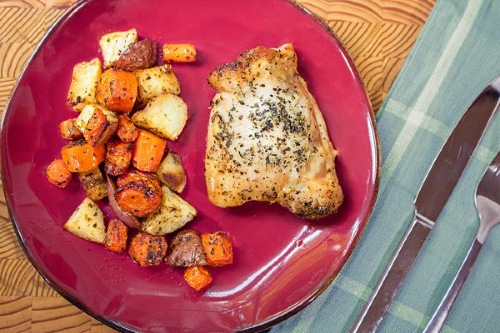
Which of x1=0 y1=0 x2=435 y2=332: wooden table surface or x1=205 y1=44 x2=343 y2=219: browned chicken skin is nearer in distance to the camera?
x1=205 y1=44 x2=343 y2=219: browned chicken skin

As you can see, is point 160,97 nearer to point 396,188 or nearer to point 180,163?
point 180,163

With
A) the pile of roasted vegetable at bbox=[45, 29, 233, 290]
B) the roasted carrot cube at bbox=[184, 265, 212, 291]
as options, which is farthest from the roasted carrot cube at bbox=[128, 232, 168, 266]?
the roasted carrot cube at bbox=[184, 265, 212, 291]

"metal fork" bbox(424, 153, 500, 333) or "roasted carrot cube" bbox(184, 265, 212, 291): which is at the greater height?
"metal fork" bbox(424, 153, 500, 333)

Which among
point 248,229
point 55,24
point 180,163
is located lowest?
point 248,229

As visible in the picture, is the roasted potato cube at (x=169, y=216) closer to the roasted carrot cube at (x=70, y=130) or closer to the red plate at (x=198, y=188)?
the red plate at (x=198, y=188)

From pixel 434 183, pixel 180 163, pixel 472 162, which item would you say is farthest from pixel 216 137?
pixel 472 162

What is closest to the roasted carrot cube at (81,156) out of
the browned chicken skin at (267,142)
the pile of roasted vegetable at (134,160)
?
the pile of roasted vegetable at (134,160)

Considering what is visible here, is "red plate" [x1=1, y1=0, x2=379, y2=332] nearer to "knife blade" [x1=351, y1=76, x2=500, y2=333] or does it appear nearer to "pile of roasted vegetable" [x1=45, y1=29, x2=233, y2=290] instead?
"pile of roasted vegetable" [x1=45, y1=29, x2=233, y2=290]

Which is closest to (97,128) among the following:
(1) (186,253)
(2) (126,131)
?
(2) (126,131)
